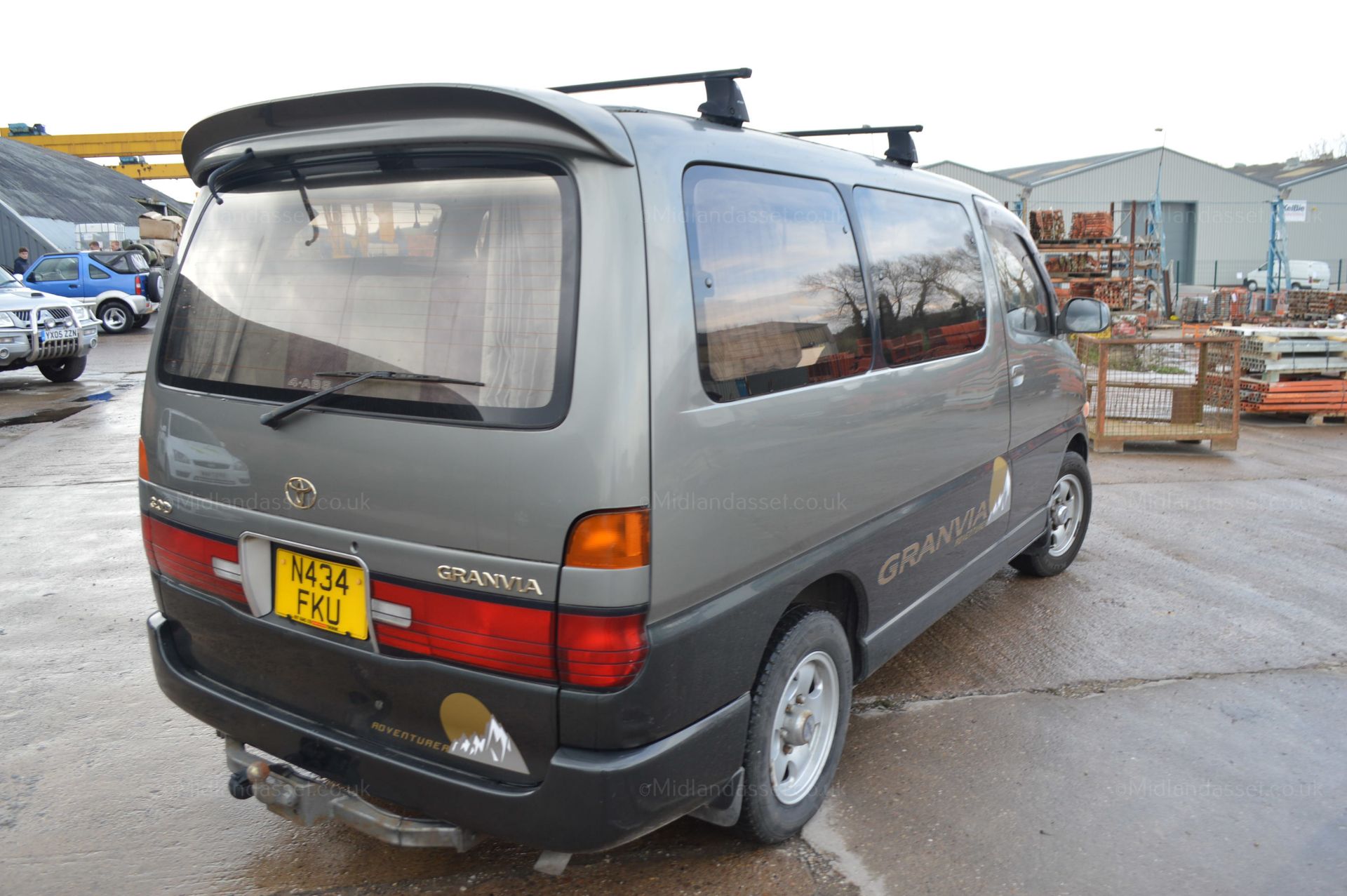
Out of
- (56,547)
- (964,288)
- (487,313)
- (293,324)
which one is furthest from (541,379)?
(56,547)

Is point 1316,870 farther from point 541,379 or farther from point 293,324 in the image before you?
point 293,324

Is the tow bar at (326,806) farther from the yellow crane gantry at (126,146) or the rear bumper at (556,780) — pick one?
the yellow crane gantry at (126,146)

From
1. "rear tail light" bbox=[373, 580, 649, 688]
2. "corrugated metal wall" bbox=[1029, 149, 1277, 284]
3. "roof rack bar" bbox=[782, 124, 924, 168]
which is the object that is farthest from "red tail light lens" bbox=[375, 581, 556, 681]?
"corrugated metal wall" bbox=[1029, 149, 1277, 284]

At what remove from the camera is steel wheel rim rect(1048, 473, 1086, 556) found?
5.10 metres

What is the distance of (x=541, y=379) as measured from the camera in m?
2.05

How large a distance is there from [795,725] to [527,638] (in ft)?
3.44

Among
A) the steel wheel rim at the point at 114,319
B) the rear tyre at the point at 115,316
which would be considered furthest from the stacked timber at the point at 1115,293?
the steel wheel rim at the point at 114,319

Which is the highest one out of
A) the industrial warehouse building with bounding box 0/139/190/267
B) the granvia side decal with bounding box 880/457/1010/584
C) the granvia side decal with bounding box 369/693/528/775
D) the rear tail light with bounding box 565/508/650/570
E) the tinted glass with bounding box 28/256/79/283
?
the industrial warehouse building with bounding box 0/139/190/267

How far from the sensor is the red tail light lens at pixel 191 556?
8.16ft

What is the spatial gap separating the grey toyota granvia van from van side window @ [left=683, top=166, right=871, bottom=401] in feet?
0.03

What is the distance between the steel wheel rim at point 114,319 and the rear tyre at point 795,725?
933 inches

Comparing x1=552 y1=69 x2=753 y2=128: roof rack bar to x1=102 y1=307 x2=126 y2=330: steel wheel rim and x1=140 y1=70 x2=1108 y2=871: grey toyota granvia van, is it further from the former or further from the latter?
x1=102 y1=307 x2=126 y2=330: steel wheel rim

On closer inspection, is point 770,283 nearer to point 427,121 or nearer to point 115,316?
point 427,121

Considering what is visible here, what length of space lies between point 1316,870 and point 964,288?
88.0 inches
